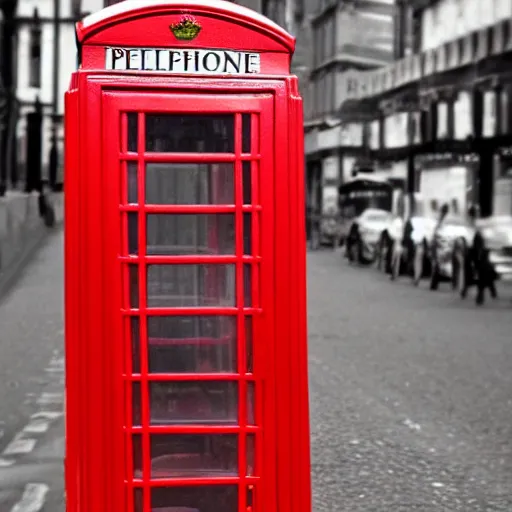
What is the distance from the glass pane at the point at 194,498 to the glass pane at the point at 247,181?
1049 millimetres

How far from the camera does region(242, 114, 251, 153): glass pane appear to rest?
13.9ft

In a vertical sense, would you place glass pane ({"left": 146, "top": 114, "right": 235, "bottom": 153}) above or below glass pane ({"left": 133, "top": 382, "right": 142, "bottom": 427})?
above

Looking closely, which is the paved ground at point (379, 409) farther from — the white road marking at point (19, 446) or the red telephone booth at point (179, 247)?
the red telephone booth at point (179, 247)

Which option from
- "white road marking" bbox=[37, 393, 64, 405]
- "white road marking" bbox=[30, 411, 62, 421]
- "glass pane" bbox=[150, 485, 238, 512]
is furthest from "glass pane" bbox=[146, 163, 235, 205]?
"white road marking" bbox=[37, 393, 64, 405]

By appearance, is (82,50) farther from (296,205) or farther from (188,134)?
(296,205)

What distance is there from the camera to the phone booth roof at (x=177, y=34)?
165 inches

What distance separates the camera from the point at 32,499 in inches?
240

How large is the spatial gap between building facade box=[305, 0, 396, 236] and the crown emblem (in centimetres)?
4613

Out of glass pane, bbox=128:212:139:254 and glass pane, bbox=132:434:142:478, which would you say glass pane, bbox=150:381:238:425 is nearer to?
glass pane, bbox=132:434:142:478

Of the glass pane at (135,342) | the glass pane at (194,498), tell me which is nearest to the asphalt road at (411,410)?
the glass pane at (194,498)

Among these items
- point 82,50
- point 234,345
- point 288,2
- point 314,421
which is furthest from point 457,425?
point 288,2

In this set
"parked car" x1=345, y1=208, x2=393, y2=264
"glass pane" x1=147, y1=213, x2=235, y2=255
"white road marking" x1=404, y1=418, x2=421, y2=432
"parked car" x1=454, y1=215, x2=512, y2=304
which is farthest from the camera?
"parked car" x1=345, y1=208, x2=393, y2=264

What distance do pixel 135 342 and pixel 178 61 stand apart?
0.98 m

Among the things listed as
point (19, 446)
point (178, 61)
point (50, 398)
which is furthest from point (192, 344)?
point (50, 398)
